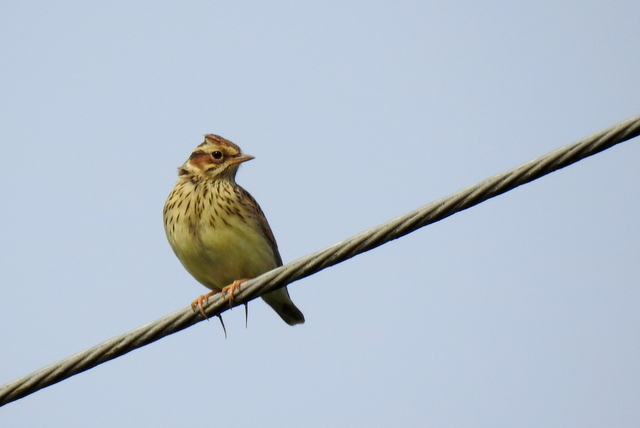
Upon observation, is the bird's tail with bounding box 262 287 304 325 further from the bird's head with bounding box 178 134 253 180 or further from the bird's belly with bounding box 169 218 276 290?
the bird's head with bounding box 178 134 253 180

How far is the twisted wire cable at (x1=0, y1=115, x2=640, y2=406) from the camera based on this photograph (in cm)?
569

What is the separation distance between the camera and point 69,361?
6.26m

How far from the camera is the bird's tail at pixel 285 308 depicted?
1067cm

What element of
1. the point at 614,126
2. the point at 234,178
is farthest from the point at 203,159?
the point at 614,126

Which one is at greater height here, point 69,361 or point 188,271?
point 188,271

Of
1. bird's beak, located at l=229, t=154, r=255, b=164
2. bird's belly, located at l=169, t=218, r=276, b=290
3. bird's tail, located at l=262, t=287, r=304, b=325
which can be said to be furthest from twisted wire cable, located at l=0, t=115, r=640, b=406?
bird's tail, located at l=262, t=287, r=304, b=325

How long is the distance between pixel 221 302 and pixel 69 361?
193cm

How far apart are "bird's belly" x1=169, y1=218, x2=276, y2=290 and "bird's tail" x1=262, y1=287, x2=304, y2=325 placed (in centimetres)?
→ 80

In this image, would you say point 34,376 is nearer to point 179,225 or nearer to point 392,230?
point 392,230

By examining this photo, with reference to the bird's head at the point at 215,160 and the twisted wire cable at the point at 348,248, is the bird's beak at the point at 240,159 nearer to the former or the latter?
the bird's head at the point at 215,160

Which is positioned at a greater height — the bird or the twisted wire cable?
the bird

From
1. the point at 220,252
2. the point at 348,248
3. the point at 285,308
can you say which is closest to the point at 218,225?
the point at 220,252

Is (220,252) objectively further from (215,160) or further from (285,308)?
(285,308)

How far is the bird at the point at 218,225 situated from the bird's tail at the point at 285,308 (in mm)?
114
